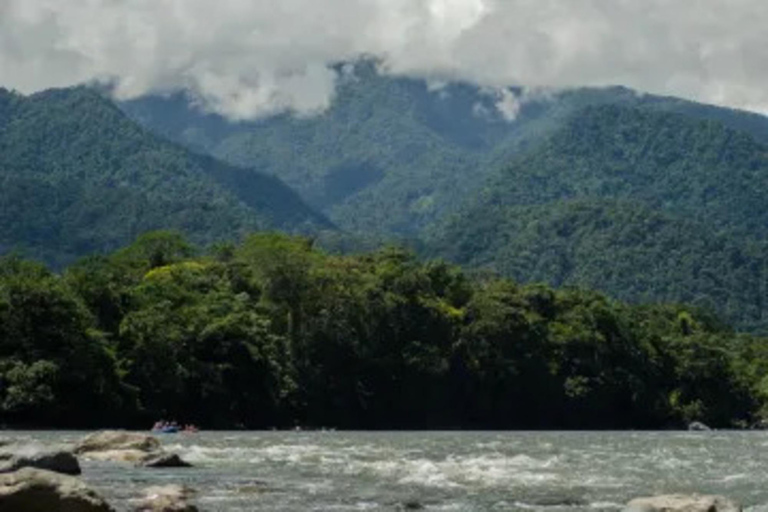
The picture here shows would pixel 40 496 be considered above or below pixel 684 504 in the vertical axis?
above

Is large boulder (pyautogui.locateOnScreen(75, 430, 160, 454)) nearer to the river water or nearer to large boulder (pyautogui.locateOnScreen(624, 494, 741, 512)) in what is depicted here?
the river water

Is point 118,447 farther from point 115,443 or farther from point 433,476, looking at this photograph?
point 433,476

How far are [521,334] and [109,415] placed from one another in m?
56.6

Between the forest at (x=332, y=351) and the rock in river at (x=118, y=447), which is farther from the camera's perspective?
the forest at (x=332, y=351)

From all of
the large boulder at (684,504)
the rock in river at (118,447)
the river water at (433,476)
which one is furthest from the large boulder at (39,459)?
the large boulder at (684,504)

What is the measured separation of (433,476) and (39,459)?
14382 millimetres

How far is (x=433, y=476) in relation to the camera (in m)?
45.6

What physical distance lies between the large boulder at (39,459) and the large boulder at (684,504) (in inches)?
659

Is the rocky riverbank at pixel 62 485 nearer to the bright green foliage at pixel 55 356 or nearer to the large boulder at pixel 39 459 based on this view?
the large boulder at pixel 39 459

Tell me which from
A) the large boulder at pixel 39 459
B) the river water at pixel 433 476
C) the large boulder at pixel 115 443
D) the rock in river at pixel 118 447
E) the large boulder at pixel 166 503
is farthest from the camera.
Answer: the large boulder at pixel 115 443

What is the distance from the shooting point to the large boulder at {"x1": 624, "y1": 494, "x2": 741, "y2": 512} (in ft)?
98.9

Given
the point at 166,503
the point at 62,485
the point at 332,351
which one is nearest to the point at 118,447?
the point at 166,503

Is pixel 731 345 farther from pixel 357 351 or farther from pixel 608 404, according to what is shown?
pixel 357 351

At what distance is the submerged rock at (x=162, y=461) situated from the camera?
159 ft
